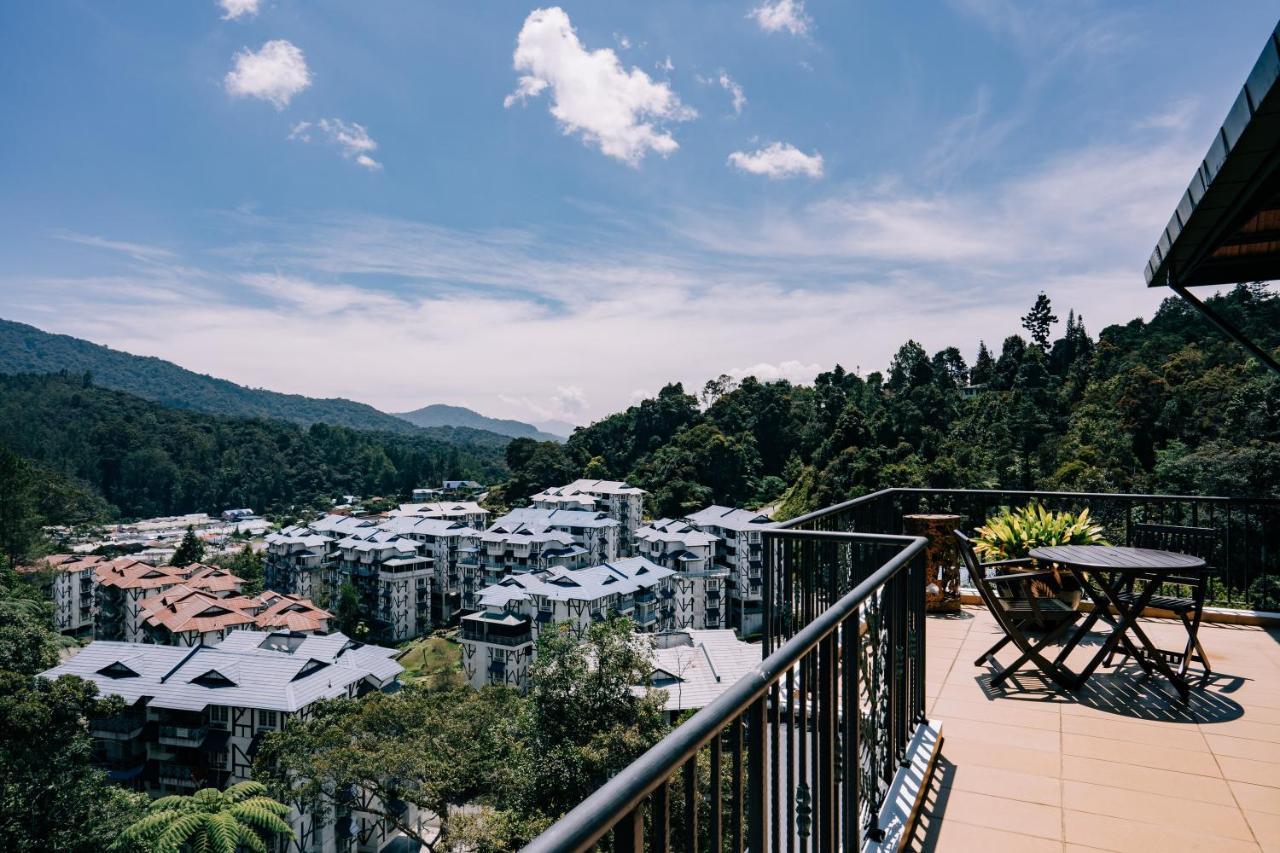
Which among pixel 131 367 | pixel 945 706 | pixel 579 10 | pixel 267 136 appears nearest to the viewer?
pixel 945 706

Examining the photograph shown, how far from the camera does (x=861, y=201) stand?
1366 cm

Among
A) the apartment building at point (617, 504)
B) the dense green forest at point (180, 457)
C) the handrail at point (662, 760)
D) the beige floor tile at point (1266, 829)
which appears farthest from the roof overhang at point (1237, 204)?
the dense green forest at point (180, 457)

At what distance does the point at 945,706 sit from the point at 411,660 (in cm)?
3872

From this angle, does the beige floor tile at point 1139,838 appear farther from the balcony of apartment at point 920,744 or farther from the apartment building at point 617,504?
the apartment building at point 617,504

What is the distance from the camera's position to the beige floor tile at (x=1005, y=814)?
248 centimetres

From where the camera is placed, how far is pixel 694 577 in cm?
3884

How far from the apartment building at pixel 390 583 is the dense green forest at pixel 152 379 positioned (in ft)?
383

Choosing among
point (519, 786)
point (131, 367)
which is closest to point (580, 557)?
point (519, 786)

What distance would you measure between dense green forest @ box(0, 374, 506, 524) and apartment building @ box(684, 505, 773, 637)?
213ft

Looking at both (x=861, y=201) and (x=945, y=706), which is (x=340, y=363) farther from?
(x=945, y=706)

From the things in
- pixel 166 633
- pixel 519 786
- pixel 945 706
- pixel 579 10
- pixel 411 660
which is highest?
pixel 579 10

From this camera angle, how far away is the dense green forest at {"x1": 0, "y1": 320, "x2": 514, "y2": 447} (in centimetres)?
15500

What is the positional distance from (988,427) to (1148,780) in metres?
41.1

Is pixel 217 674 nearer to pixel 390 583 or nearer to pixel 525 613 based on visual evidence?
pixel 525 613
